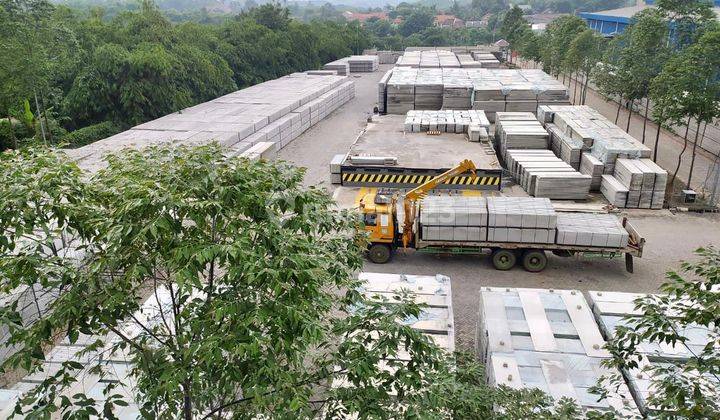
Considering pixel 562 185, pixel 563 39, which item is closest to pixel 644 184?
pixel 562 185

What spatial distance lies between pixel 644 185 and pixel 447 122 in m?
8.20

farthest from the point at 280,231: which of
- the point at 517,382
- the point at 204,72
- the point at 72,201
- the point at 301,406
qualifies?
the point at 204,72

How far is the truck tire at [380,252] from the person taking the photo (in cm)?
1423

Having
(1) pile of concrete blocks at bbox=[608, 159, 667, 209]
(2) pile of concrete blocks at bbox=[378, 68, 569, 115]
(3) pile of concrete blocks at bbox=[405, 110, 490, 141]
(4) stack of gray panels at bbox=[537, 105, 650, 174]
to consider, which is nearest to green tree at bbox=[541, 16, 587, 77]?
(2) pile of concrete blocks at bbox=[378, 68, 569, 115]

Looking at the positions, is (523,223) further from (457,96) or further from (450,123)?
(457,96)

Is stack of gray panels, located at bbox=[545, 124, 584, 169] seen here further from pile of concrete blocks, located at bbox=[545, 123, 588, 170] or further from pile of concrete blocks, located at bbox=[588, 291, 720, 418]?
pile of concrete blocks, located at bbox=[588, 291, 720, 418]

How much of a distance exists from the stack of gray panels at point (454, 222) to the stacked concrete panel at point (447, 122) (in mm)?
9179

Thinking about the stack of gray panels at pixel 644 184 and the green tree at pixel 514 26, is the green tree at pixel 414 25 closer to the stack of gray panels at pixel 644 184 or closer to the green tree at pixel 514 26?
the green tree at pixel 514 26

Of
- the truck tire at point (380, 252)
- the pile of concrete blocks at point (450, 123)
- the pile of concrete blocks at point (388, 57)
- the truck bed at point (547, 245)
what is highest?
the pile of concrete blocks at point (450, 123)

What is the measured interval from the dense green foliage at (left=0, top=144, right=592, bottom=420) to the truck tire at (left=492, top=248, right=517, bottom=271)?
942cm

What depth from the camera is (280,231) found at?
3.93 meters

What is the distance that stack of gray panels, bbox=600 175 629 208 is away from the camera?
58.7 feet

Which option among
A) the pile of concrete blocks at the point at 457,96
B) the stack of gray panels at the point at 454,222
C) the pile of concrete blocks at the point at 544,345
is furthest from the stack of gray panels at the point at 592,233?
the pile of concrete blocks at the point at 457,96

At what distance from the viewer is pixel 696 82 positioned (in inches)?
723
